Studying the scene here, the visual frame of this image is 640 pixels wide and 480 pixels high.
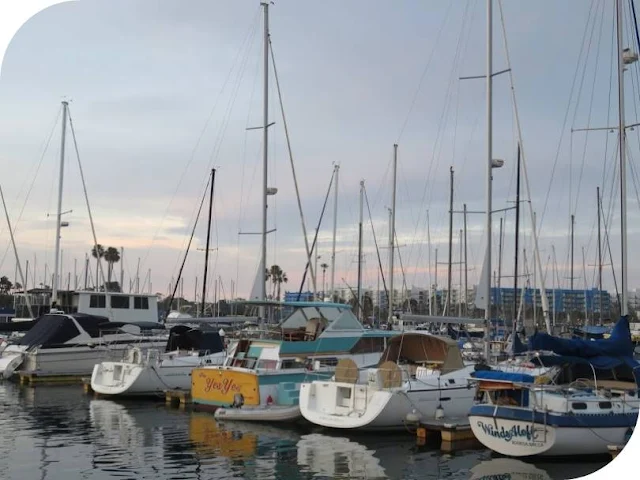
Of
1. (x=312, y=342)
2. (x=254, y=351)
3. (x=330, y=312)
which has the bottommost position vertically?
(x=254, y=351)

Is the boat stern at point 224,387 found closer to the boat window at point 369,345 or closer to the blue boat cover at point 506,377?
the boat window at point 369,345

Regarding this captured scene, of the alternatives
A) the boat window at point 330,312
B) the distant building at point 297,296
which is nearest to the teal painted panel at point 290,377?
the boat window at point 330,312

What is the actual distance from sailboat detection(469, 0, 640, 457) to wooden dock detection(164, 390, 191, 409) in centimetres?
755

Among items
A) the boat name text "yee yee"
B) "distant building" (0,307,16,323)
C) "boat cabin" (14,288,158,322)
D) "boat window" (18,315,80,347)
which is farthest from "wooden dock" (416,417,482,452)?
"distant building" (0,307,16,323)

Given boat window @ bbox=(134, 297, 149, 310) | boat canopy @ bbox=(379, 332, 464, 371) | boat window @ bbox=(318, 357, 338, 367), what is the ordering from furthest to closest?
1. boat window @ bbox=(134, 297, 149, 310)
2. boat window @ bbox=(318, 357, 338, 367)
3. boat canopy @ bbox=(379, 332, 464, 371)

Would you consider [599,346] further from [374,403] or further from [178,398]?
[178,398]

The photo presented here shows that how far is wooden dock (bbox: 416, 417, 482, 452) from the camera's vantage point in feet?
39.8

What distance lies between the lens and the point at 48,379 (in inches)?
862

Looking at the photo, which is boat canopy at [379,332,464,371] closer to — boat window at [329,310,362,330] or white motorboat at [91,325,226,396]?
boat window at [329,310,362,330]

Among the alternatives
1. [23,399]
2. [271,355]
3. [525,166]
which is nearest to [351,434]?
[271,355]

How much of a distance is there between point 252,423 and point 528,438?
560 cm

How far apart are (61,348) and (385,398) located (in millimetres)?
12853

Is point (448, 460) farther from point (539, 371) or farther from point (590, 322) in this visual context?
point (590, 322)

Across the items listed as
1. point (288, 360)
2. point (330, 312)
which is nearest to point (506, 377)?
point (288, 360)
